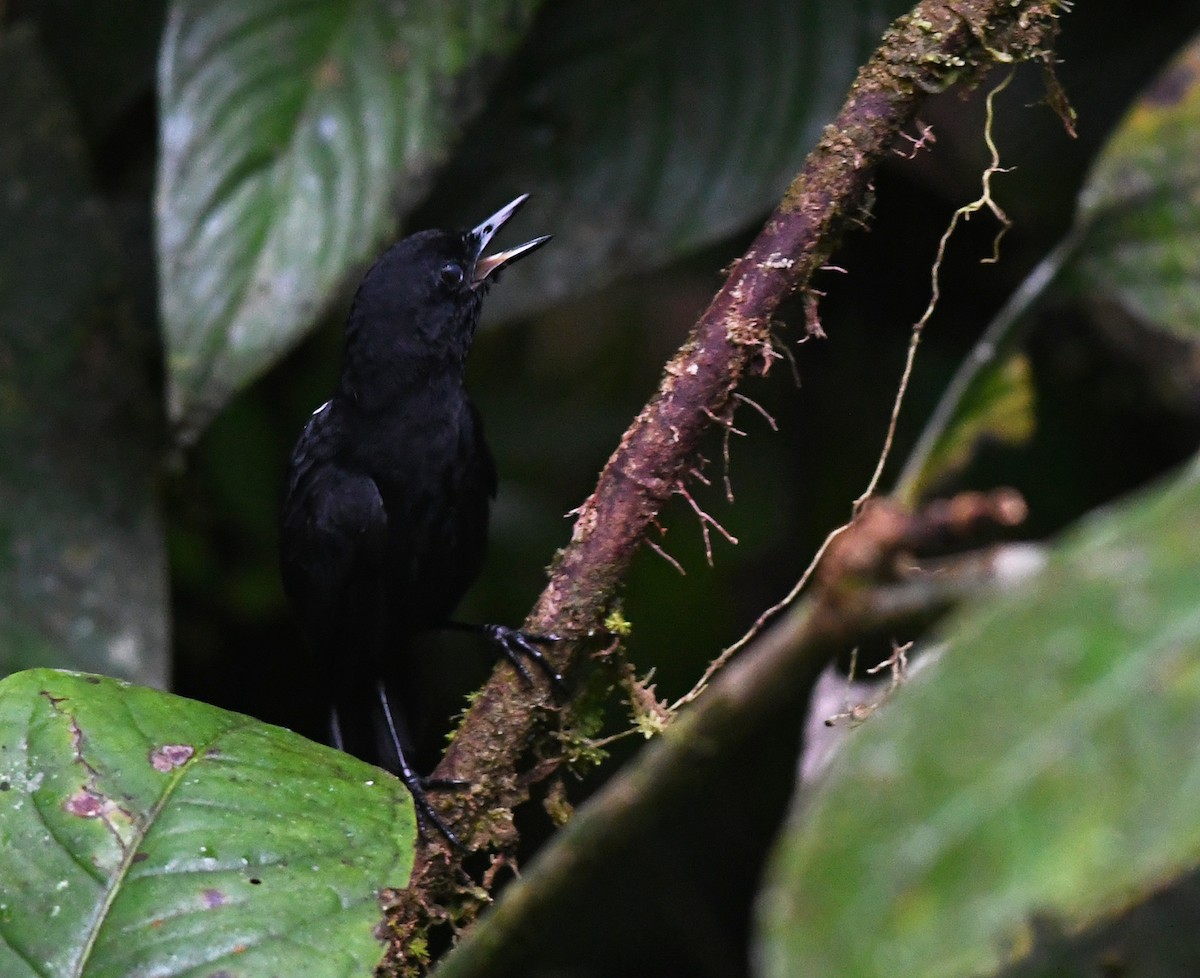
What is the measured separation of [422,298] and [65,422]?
1307 millimetres

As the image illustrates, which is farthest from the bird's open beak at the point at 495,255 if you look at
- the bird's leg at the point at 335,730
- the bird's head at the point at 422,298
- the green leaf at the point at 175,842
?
the green leaf at the point at 175,842

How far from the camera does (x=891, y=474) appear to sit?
4219mm

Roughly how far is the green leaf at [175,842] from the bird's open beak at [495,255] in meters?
1.37

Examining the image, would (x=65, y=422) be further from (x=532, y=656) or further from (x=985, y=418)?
(x=985, y=418)

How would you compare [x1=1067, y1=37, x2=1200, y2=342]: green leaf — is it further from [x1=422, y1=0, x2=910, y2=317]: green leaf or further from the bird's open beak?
the bird's open beak

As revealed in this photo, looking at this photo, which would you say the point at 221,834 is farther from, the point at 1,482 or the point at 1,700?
the point at 1,482

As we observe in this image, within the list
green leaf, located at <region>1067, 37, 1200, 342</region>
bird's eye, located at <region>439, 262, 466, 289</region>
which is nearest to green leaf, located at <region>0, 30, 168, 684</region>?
bird's eye, located at <region>439, 262, 466, 289</region>

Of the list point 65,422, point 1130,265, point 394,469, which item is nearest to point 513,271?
point 394,469

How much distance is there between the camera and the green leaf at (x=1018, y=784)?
0.72 meters

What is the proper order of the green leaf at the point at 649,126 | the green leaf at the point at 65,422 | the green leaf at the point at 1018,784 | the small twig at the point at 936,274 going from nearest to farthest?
the green leaf at the point at 1018,784
the small twig at the point at 936,274
the green leaf at the point at 65,422
the green leaf at the point at 649,126

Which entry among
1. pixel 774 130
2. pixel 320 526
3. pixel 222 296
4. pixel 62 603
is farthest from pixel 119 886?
pixel 774 130

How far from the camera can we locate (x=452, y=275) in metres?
2.78

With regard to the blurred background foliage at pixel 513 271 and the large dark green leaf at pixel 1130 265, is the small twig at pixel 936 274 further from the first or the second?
the blurred background foliage at pixel 513 271

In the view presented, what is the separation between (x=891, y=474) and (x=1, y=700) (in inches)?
121
